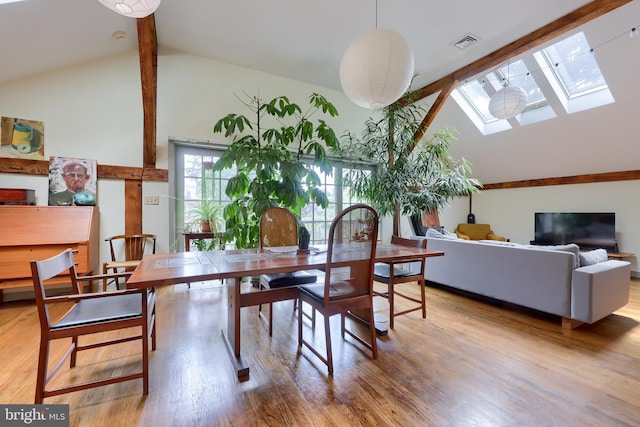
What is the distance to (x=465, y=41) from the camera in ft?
10.7

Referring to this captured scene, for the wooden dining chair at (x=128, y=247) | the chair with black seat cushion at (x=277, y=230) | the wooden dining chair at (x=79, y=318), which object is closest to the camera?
the wooden dining chair at (x=79, y=318)

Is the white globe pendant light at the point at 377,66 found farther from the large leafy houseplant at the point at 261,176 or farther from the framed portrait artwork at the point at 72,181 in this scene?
the framed portrait artwork at the point at 72,181

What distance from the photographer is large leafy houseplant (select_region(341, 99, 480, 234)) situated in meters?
3.97

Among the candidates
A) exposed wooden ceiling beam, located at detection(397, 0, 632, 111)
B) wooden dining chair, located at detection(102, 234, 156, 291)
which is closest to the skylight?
exposed wooden ceiling beam, located at detection(397, 0, 632, 111)

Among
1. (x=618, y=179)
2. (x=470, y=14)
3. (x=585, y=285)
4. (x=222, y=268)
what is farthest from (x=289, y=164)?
(x=618, y=179)

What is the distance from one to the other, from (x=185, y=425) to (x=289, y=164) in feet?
8.06

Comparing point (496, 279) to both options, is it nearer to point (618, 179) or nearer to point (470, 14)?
point (470, 14)

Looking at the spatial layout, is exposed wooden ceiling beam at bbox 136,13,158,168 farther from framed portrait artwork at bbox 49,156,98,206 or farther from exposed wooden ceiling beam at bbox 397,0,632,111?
exposed wooden ceiling beam at bbox 397,0,632,111

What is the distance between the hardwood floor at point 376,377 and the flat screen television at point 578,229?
2890 mm

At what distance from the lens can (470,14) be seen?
279 centimetres

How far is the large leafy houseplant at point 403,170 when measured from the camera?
3.97 metres

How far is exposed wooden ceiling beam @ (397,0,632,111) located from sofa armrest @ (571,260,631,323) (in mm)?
2416

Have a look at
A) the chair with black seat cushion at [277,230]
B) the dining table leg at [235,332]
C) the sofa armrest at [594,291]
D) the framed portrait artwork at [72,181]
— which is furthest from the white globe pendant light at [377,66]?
the framed portrait artwork at [72,181]

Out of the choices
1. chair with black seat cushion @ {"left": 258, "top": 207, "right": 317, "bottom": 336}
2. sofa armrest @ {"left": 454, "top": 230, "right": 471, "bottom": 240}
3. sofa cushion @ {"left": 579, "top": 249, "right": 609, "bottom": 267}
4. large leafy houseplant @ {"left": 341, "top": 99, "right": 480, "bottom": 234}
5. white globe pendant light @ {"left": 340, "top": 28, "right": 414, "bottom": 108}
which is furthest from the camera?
sofa armrest @ {"left": 454, "top": 230, "right": 471, "bottom": 240}
